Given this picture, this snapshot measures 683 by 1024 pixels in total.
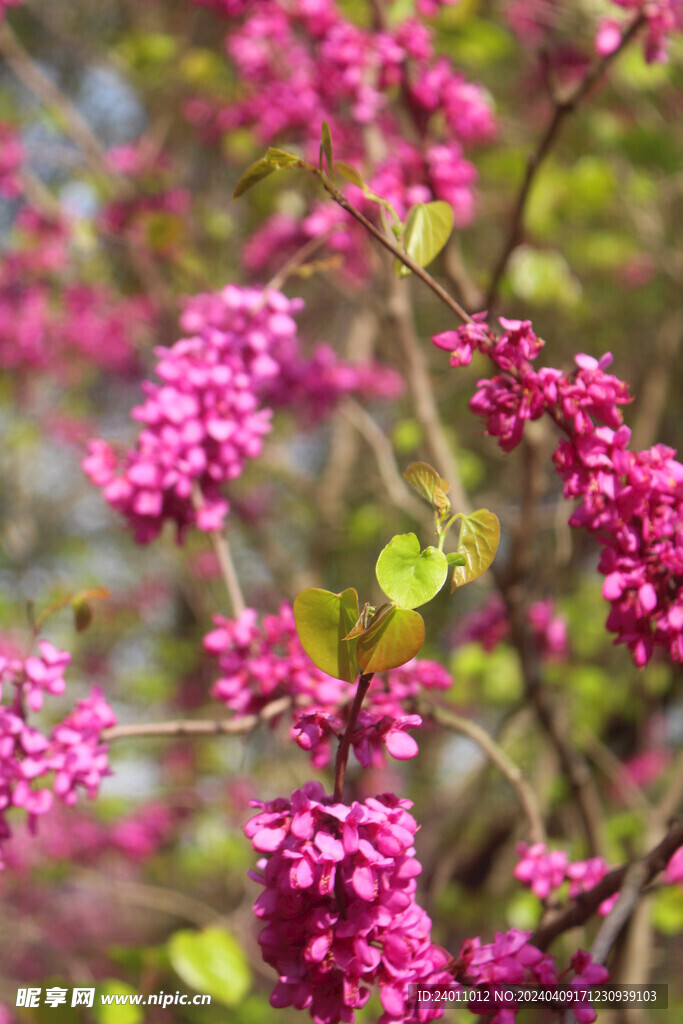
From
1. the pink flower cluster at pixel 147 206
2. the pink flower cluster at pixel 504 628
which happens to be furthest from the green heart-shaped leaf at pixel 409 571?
the pink flower cluster at pixel 147 206

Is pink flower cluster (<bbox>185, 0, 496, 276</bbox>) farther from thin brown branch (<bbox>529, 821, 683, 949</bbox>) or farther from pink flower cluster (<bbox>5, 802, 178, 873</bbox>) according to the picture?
pink flower cluster (<bbox>5, 802, 178, 873</bbox>)

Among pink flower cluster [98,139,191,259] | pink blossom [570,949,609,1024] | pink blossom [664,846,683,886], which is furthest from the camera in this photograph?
pink flower cluster [98,139,191,259]

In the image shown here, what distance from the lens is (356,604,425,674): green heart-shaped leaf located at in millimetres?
687

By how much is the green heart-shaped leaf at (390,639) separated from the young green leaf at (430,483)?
0.38 feet

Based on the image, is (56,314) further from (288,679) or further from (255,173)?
(255,173)

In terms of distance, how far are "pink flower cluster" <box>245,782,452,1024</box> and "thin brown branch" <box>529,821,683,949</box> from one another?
0.78 ft

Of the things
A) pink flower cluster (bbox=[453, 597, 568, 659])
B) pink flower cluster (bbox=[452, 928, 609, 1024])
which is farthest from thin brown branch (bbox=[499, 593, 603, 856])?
pink flower cluster (bbox=[452, 928, 609, 1024])

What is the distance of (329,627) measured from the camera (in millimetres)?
734

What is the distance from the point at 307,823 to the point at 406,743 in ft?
0.40

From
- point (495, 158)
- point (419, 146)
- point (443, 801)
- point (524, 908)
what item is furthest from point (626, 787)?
point (495, 158)

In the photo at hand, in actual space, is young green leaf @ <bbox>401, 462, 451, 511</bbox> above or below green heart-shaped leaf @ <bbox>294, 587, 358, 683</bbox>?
above

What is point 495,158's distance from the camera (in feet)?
10.5

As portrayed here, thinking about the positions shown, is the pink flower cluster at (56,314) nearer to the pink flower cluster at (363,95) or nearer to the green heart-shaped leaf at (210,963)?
the pink flower cluster at (363,95)

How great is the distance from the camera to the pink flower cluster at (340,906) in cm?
71
